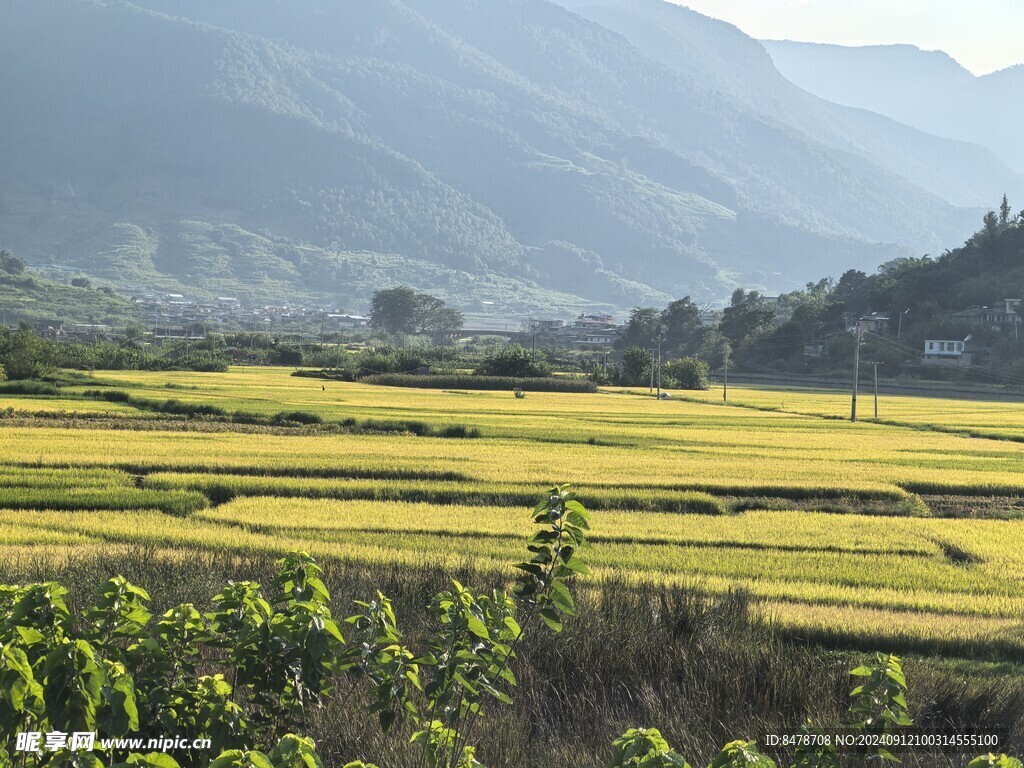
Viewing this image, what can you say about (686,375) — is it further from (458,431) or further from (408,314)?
(408,314)

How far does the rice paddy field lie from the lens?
1372 cm

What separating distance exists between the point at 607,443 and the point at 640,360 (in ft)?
173

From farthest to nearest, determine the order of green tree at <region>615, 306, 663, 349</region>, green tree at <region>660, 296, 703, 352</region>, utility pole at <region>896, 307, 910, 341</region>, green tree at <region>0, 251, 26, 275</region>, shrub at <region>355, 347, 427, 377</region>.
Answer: green tree at <region>0, 251, 26, 275</region>
green tree at <region>615, 306, 663, 349</region>
green tree at <region>660, 296, 703, 352</region>
utility pole at <region>896, 307, 910, 341</region>
shrub at <region>355, 347, 427, 377</region>

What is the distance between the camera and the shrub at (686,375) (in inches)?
3383

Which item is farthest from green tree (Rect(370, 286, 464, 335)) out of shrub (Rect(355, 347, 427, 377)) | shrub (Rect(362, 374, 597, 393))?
shrub (Rect(362, 374, 597, 393))

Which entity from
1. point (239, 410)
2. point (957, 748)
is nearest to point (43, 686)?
point (957, 748)

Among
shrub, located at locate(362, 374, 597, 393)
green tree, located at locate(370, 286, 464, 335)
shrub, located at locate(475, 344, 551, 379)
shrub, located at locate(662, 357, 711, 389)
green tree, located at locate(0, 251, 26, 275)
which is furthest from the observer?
green tree, located at locate(0, 251, 26, 275)

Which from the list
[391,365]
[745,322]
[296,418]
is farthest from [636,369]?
[296,418]

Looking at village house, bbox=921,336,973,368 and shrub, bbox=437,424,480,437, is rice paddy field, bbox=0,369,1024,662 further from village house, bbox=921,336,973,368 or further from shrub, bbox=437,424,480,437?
village house, bbox=921,336,973,368

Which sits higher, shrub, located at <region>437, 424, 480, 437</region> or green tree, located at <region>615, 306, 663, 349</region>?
green tree, located at <region>615, 306, 663, 349</region>

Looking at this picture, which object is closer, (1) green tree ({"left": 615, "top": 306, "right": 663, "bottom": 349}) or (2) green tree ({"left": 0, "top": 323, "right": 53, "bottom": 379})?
(2) green tree ({"left": 0, "top": 323, "right": 53, "bottom": 379})

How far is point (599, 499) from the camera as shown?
21234 mm

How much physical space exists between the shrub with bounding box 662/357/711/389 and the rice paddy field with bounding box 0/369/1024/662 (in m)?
42.3

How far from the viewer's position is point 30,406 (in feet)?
129
